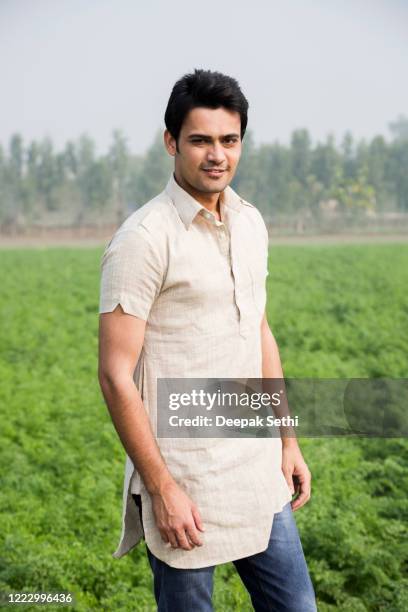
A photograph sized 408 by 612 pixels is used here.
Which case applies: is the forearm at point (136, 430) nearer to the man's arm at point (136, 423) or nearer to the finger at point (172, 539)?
the man's arm at point (136, 423)

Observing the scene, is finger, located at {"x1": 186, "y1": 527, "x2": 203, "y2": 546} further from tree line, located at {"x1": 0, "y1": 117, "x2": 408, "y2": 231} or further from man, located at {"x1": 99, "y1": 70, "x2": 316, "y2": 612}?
tree line, located at {"x1": 0, "y1": 117, "x2": 408, "y2": 231}

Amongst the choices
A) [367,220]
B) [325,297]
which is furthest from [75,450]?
[367,220]

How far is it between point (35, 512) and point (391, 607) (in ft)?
8.19

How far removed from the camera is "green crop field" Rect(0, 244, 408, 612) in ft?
14.9

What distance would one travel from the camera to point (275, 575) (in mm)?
2377

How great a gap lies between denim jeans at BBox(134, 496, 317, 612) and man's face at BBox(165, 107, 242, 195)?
3.30ft

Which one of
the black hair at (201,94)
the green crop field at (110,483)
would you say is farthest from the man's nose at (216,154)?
the green crop field at (110,483)

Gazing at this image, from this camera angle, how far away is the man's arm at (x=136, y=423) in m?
2.17

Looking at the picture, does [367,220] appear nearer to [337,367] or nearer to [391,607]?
[337,367]

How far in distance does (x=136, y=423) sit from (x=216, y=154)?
0.78 m

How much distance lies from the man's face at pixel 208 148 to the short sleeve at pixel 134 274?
0.83 ft

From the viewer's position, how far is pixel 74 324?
13469 millimetres

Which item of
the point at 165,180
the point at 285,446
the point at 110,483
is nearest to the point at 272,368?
the point at 285,446

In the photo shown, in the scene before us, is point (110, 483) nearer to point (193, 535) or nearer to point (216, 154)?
point (193, 535)
